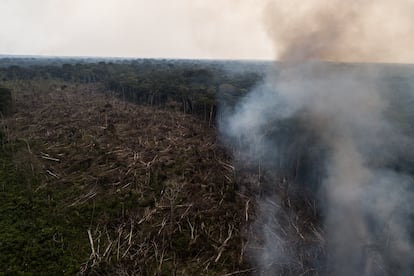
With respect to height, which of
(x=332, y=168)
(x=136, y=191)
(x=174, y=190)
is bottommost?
(x=136, y=191)

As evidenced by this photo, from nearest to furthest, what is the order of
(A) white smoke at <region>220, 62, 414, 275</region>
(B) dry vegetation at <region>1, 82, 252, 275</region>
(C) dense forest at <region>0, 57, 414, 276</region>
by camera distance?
(C) dense forest at <region>0, 57, 414, 276</region>
(B) dry vegetation at <region>1, 82, 252, 275</region>
(A) white smoke at <region>220, 62, 414, 275</region>

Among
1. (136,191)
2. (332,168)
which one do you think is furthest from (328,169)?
(136,191)

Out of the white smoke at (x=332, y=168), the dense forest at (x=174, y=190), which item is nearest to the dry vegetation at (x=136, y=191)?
the dense forest at (x=174, y=190)

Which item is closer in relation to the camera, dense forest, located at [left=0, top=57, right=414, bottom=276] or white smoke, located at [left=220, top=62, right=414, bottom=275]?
dense forest, located at [left=0, top=57, right=414, bottom=276]

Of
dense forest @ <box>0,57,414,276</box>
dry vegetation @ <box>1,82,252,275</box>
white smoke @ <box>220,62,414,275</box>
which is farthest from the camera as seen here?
white smoke @ <box>220,62,414,275</box>

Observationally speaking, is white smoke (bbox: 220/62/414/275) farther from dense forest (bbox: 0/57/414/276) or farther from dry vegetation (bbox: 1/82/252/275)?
dry vegetation (bbox: 1/82/252/275)

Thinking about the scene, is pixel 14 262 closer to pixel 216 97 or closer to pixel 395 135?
pixel 395 135

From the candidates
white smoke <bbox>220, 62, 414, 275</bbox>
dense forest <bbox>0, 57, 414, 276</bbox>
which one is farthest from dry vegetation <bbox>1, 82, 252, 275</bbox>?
white smoke <bbox>220, 62, 414, 275</bbox>

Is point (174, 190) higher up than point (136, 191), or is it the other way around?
point (174, 190)

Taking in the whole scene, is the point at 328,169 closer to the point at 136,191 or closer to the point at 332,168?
the point at 332,168
